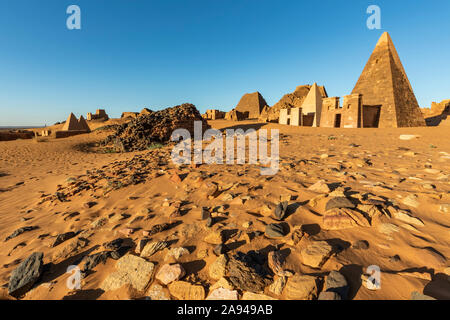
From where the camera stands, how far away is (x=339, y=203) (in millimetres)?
2092

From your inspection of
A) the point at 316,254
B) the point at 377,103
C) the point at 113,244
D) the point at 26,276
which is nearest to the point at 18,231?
the point at 26,276

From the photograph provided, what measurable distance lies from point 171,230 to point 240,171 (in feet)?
6.86

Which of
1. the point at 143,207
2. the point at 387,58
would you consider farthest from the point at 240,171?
the point at 387,58

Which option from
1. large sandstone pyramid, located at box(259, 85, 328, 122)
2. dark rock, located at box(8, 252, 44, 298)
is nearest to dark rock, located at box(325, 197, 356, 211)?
dark rock, located at box(8, 252, 44, 298)

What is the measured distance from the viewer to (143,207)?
2830 mm

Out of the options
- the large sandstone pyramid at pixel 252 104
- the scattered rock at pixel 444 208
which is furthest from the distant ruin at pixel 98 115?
the scattered rock at pixel 444 208

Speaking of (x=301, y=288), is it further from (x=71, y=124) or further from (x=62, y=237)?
(x=71, y=124)

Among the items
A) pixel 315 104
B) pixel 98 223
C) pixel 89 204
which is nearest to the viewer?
pixel 98 223

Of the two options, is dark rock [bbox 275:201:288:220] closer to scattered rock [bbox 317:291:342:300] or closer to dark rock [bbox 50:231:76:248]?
scattered rock [bbox 317:291:342:300]

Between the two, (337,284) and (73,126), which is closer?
(337,284)

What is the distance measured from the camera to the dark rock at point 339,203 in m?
2.05

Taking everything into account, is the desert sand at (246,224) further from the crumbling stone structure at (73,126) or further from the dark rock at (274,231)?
the crumbling stone structure at (73,126)

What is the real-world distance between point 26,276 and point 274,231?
225 cm
